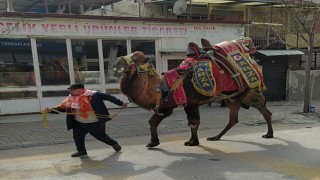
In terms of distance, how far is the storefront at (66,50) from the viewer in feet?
36.1

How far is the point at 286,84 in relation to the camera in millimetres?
15742

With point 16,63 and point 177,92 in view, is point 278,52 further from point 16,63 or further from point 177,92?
point 16,63

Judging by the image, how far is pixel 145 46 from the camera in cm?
1293

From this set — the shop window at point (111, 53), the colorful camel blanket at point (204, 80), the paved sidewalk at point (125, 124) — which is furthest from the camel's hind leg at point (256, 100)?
the shop window at point (111, 53)

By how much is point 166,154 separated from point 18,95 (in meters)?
6.98

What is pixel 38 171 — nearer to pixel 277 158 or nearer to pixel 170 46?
pixel 277 158

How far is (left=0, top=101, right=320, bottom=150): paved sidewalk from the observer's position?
755cm

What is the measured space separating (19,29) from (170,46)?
17.4 feet

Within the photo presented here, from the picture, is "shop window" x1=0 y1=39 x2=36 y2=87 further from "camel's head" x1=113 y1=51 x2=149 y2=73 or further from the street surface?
"camel's head" x1=113 y1=51 x2=149 y2=73

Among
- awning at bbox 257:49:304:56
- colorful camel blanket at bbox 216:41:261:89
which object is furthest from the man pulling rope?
awning at bbox 257:49:304:56

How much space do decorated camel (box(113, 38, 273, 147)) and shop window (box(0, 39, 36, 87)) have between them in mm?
6446

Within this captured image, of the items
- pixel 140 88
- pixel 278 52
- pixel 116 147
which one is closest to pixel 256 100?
pixel 140 88

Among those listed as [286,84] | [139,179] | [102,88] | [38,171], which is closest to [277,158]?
[139,179]

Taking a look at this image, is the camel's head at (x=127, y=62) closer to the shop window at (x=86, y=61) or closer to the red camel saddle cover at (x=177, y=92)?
the red camel saddle cover at (x=177, y=92)
